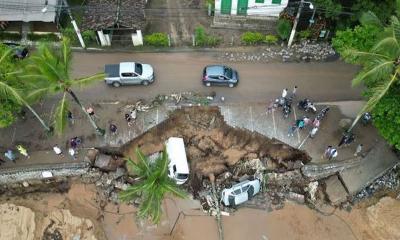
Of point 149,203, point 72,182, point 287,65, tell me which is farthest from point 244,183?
point 72,182

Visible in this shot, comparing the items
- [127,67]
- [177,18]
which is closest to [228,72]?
[127,67]

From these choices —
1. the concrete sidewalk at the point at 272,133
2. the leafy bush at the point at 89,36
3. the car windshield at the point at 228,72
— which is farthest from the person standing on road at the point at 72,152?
the car windshield at the point at 228,72

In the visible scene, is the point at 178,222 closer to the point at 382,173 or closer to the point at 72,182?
the point at 72,182

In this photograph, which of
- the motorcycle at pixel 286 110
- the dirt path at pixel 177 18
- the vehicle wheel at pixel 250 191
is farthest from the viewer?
the dirt path at pixel 177 18

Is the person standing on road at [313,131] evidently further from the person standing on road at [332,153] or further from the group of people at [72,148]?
the group of people at [72,148]

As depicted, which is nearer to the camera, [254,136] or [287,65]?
[254,136]

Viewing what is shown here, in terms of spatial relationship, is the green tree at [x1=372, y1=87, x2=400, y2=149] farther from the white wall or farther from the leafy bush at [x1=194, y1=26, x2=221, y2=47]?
the leafy bush at [x1=194, y1=26, x2=221, y2=47]

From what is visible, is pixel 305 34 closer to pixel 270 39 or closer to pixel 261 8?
pixel 270 39
